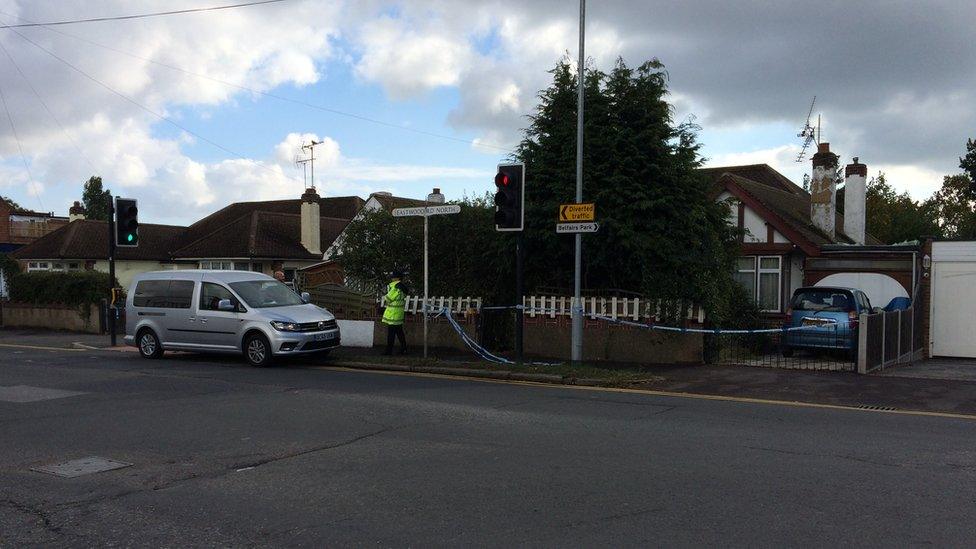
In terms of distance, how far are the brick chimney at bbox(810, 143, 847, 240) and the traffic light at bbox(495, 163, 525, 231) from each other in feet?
50.5

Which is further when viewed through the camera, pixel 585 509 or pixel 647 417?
pixel 647 417

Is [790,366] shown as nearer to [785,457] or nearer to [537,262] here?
[537,262]

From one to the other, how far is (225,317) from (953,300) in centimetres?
1581

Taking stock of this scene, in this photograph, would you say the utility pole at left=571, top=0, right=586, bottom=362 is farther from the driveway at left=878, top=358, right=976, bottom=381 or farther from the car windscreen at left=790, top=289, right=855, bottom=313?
the car windscreen at left=790, top=289, right=855, bottom=313

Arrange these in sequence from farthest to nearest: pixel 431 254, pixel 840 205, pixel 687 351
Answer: pixel 840 205 < pixel 431 254 < pixel 687 351

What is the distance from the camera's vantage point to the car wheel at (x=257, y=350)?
14234 mm

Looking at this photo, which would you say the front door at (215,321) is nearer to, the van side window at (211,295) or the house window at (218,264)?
the van side window at (211,295)

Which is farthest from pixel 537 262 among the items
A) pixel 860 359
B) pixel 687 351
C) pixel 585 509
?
pixel 585 509

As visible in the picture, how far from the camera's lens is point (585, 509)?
A: 5.46m

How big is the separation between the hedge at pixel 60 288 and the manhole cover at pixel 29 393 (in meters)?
14.8

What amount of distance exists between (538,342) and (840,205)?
3897cm

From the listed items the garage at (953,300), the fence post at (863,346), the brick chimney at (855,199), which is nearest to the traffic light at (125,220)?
the fence post at (863,346)

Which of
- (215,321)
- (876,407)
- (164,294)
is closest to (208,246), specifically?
(164,294)

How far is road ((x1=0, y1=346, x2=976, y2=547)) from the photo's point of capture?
5066 mm
